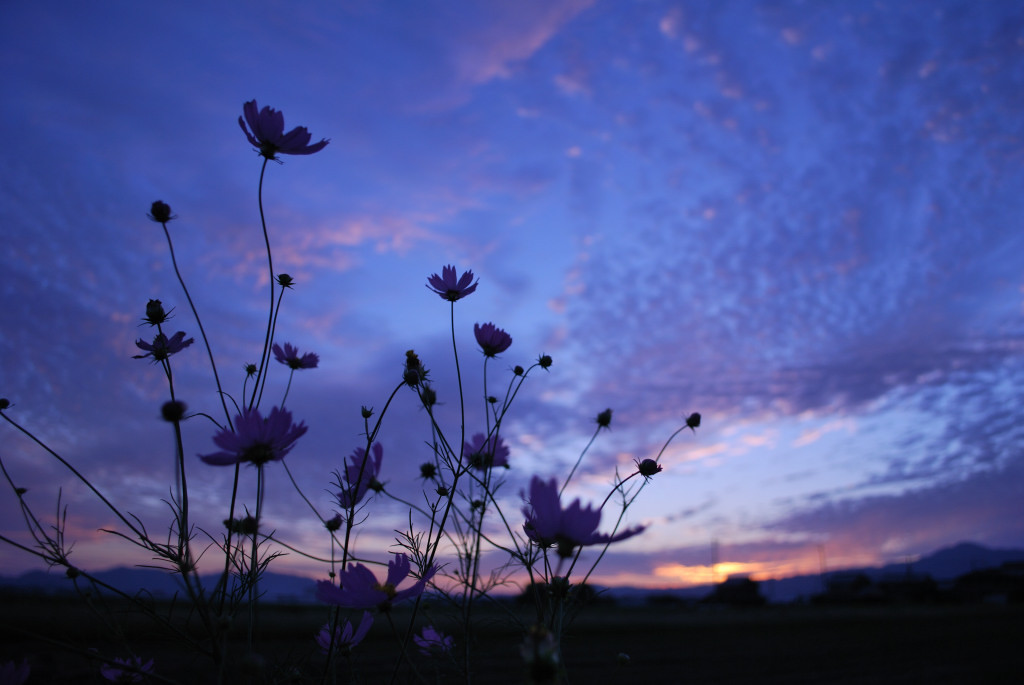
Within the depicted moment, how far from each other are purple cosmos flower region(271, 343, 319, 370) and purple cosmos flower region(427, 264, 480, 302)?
1.18ft

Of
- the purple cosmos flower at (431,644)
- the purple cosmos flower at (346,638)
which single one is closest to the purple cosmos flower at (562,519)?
the purple cosmos flower at (346,638)

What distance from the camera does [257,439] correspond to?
2.39 feet

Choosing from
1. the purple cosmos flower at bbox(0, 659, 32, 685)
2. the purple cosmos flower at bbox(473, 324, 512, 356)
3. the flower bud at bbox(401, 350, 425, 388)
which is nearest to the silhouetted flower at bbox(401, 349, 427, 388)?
the flower bud at bbox(401, 350, 425, 388)

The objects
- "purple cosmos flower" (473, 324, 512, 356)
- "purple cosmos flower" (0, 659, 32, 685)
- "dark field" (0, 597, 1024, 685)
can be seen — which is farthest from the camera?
"dark field" (0, 597, 1024, 685)

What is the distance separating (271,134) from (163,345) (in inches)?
17.2

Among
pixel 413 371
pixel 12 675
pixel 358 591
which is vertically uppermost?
pixel 413 371

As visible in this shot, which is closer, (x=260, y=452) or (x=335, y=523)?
(x=260, y=452)

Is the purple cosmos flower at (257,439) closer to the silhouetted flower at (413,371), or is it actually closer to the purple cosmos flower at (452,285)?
the silhouetted flower at (413,371)

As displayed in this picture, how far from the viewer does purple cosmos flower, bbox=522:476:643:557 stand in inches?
26.0

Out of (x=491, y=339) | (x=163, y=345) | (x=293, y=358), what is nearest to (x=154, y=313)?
(x=163, y=345)

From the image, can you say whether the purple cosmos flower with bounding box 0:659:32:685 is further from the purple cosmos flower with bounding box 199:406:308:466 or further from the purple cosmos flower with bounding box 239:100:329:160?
the purple cosmos flower with bounding box 239:100:329:160

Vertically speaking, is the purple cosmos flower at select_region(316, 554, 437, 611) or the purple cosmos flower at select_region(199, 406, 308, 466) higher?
the purple cosmos flower at select_region(199, 406, 308, 466)

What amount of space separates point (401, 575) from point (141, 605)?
374mm

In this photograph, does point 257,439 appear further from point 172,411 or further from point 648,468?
point 648,468
